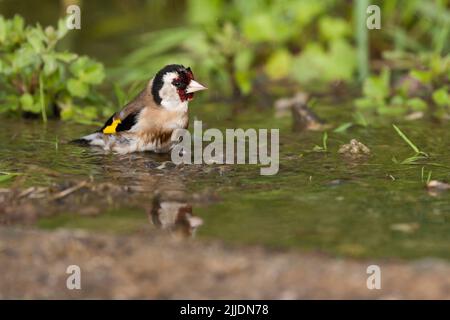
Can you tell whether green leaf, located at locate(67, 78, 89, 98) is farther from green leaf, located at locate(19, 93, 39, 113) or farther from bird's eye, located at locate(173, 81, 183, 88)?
bird's eye, located at locate(173, 81, 183, 88)

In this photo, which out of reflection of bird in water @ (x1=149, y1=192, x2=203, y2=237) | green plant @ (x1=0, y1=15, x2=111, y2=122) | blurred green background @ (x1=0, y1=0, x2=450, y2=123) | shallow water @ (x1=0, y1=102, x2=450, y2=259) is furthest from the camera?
blurred green background @ (x1=0, y1=0, x2=450, y2=123)

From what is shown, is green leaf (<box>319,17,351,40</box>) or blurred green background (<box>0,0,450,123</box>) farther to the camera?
green leaf (<box>319,17,351,40</box>)

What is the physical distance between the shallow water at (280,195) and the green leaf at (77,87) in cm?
34

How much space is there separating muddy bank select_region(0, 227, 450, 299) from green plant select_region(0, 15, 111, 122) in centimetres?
208

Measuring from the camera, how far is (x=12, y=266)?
336cm

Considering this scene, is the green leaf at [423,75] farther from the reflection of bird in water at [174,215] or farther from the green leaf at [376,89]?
the reflection of bird in water at [174,215]

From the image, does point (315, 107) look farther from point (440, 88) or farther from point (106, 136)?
point (106, 136)

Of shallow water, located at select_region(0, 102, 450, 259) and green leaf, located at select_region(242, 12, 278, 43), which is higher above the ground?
green leaf, located at select_region(242, 12, 278, 43)

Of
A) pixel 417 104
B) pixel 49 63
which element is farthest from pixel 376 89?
pixel 49 63

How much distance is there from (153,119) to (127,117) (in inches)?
6.0

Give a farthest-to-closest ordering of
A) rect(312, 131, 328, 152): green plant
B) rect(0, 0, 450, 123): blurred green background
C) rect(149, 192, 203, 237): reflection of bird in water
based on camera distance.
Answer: rect(0, 0, 450, 123): blurred green background → rect(312, 131, 328, 152): green plant → rect(149, 192, 203, 237): reflection of bird in water

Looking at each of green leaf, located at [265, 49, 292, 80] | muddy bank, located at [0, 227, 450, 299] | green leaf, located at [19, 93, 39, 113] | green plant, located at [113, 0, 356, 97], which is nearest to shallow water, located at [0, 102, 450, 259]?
muddy bank, located at [0, 227, 450, 299]

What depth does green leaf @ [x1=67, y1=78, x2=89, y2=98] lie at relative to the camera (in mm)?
5555

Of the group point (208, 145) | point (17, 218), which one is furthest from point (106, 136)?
point (17, 218)
